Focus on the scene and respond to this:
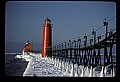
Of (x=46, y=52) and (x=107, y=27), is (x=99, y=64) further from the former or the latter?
(x=46, y=52)

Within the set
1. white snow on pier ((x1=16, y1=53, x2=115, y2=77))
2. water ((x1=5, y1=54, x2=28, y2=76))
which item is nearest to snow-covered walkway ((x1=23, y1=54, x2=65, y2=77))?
white snow on pier ((x1=16, y1=53, x2=115, y2=77))

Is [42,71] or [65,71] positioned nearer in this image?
[42,71]

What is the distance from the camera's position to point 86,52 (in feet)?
21.9

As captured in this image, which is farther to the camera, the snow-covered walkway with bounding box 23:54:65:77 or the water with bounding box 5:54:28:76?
the snow-covered walkway with bounding box 23:54:65:77

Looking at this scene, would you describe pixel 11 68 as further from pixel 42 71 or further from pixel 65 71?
pixel 65 71

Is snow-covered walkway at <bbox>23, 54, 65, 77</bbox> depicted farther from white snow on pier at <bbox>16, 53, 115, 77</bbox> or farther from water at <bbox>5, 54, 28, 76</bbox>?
water at <bbox>5, 54, 28, 76</bbox>

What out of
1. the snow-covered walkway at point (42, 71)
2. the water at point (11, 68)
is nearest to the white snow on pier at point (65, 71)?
the snow-covered walkway at point (42, 71)

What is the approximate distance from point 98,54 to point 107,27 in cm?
130

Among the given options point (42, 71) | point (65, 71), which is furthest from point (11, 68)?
point (65, 71)

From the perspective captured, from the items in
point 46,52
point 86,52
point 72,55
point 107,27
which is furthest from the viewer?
point 46,52

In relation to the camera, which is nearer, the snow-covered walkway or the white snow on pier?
the white snow on pier
